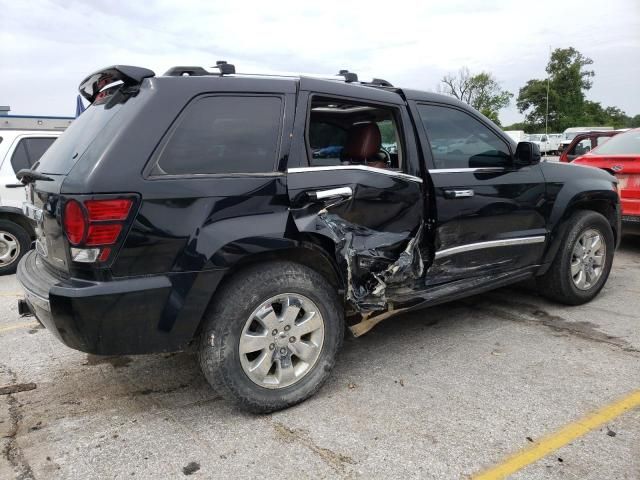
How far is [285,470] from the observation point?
2486 mm

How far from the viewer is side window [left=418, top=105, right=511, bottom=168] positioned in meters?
3.83

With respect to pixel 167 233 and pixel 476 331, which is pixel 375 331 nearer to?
pixel 476 331

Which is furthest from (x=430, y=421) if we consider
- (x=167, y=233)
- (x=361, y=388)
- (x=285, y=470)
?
(x=167, y=233)

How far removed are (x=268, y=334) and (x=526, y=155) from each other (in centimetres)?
266

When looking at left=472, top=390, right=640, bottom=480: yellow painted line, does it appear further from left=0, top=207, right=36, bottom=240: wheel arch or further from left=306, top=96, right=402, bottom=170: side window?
left=0, top=207, right=36, bottom=240: wheel arch

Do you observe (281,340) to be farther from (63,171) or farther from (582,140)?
(582,140)

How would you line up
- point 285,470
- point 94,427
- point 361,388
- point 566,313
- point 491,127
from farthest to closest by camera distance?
point 566,313 < point 491,127 < point 361,388 < point 94,427 < point 285,470

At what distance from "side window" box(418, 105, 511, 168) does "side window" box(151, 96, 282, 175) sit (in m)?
1.32

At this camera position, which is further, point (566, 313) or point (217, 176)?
point (566, 313)

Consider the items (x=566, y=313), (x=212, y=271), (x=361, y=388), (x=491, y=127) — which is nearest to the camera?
(x=212, y=271)

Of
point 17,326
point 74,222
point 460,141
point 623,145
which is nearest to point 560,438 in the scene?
point 460,141

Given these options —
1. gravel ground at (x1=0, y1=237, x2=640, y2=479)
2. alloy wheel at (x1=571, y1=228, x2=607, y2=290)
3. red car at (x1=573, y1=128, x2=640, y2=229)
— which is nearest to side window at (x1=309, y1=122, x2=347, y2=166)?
gravel ground at (x1=0, y1=237, x2=640, y2=479)

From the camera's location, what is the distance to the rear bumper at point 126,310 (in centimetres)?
252

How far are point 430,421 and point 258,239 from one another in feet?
4.58
